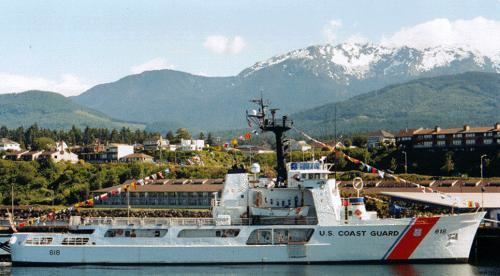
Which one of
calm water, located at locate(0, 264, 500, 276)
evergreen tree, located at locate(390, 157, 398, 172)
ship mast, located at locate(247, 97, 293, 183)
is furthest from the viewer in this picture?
evergreen tree, located at locate(390, 157, 398, 172)

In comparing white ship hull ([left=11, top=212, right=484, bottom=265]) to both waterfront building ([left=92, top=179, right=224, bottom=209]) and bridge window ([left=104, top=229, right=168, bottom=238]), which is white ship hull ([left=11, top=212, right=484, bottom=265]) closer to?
bridge window ([left=104, top=229, right=168, bottom=238])

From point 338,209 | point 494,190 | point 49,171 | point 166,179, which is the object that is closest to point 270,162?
point 166,179

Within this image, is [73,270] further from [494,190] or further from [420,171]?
[420,171]

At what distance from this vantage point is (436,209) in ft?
168

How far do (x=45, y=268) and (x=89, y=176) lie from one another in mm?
43653

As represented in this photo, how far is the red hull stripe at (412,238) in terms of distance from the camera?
35125 mm

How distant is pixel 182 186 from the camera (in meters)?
67.4

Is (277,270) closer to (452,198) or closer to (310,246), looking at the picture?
(310,246)

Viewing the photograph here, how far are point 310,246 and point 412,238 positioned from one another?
4.75 m

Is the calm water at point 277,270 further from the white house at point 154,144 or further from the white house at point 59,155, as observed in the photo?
the white house at point 154,144

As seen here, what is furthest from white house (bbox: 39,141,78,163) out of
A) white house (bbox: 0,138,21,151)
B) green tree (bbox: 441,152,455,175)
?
green tree (bbox: 441,152,455,175)

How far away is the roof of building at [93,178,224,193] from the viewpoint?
6581cm

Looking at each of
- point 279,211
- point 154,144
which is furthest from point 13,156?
point 279,211

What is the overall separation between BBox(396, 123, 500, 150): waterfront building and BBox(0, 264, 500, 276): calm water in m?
47.0
